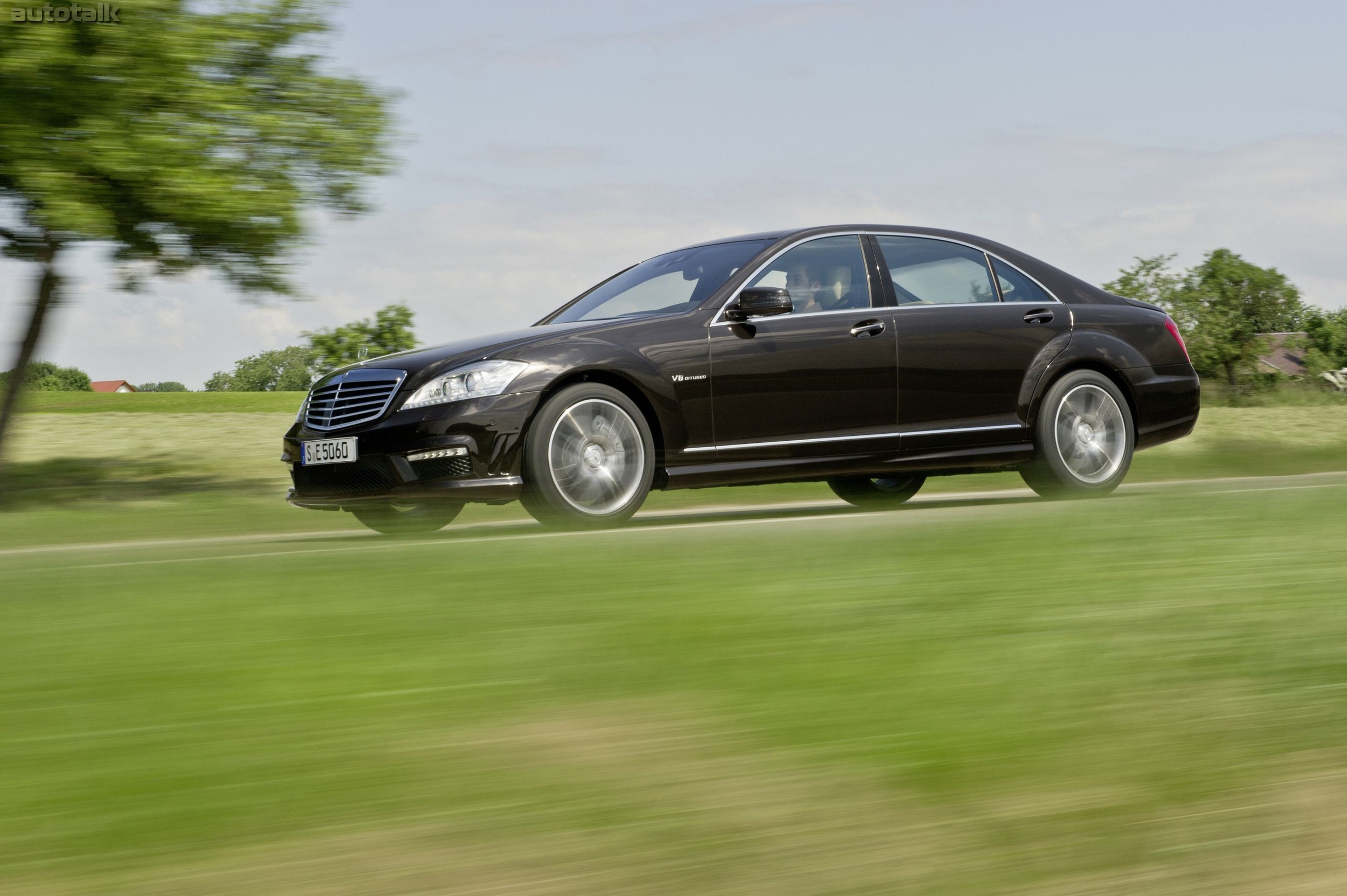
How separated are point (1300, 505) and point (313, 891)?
5.87 m

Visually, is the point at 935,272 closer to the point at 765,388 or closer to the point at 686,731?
the point at 765,388

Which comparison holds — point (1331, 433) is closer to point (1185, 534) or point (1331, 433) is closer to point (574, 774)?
point (1185, 534)

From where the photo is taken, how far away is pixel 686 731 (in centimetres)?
329

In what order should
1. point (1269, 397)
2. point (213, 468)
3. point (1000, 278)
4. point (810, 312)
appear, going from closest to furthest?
point (810, 312) < point (1000, 278) < point (213, 468) < point (1269, 397)

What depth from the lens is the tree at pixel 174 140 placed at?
14.5m

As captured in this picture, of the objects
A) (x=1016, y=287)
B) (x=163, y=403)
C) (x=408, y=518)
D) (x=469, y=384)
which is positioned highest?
(x=1016, y=287)

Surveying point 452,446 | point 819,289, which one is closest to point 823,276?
point 819,289

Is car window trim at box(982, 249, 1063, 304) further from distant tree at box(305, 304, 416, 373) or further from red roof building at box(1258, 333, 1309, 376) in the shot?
red roof building at box(1258, 333, 1309, 376)

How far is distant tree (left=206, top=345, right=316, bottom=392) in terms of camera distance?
40.0m

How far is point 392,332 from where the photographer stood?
45.7 metres

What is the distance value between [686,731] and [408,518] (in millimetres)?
Result: 6865

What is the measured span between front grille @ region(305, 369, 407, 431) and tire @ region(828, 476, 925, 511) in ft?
12.9

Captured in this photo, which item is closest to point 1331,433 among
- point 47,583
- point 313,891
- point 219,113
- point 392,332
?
point 219,113

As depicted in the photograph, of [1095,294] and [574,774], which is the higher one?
[1095,294]
